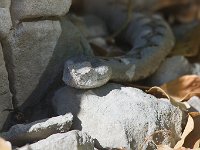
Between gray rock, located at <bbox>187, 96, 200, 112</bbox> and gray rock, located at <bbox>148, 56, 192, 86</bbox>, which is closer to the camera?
gray rock, located at <bbox>187, 96, 200, 112</bbox>

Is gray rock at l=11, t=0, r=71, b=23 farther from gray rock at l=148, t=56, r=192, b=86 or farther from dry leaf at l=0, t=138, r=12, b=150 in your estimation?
gray rock at l=148, t=56, r=192, b=86

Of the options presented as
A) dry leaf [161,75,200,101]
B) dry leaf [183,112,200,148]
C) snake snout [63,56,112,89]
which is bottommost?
dry leaf [161,75,200,101]

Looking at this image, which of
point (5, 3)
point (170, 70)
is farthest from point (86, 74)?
point (170, 70)

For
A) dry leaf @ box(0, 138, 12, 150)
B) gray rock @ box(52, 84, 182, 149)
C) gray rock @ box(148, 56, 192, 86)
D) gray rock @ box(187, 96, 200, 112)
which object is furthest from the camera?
gray rock @ box(148, 56, 192, 86)

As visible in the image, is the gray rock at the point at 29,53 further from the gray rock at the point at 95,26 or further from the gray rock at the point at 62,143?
the gray rock at the point at 95,26

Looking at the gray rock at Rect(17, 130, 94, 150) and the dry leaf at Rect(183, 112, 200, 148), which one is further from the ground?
the gray rock at Rect(17, 130, 94, 150)

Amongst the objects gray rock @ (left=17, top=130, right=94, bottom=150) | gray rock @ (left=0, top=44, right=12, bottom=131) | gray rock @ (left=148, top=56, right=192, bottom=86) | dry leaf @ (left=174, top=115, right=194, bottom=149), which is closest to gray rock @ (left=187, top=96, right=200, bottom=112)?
dry leaf @ (left=174, top=115, right=194, bottom=149)

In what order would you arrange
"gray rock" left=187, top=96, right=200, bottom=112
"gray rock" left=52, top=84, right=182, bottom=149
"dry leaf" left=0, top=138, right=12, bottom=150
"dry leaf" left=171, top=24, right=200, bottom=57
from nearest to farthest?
1. "dry leaf" left=0, top=138, right=12, bottom=150
2. "gray rock" left=52, top=84, right=182, bottom=149
3. "gray rock" left=187, top=96, right=200, bottom=112
4. "dry leaf" left=171, top=24, right=200, bottom=57
